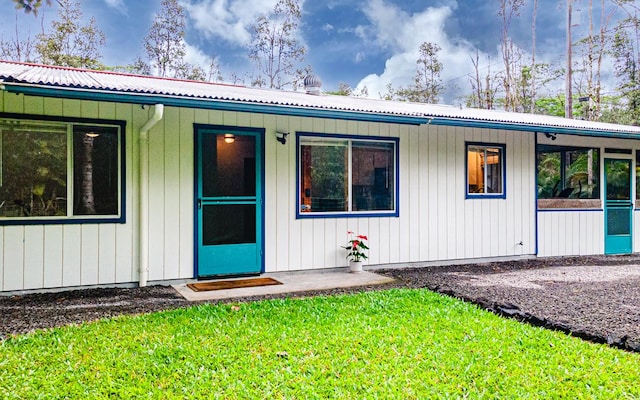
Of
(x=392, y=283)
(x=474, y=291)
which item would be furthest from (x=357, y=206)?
(x=474, y=291)

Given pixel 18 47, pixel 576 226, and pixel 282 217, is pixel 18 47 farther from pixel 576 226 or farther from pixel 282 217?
pixel 576 226

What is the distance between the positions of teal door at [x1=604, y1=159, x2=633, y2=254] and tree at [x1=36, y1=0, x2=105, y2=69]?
14969 mm

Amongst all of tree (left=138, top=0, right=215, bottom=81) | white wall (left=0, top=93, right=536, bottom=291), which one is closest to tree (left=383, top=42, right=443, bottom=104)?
tree (left=138, top=0, right=215, bottom=81)

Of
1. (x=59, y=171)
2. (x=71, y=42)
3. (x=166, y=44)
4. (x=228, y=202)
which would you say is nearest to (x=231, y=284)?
(x=228, y=202)

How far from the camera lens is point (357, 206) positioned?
270 inches

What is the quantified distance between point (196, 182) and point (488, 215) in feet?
15.5

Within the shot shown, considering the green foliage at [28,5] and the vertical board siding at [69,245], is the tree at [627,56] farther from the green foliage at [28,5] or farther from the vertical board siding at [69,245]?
the green foliage at [28,5]

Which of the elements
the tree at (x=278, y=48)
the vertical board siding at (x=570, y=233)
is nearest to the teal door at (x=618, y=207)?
the vertical board siding at (x=570, y=233)

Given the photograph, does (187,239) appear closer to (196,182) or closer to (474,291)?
(196,182)

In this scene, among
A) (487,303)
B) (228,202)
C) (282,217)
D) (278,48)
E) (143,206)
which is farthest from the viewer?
(278,48)

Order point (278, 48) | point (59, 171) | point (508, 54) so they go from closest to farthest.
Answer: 1. point (59, 171)
2. point (278, 48)
3. point (508, 54)

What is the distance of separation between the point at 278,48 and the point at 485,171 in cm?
1220

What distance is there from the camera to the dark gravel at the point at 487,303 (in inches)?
155

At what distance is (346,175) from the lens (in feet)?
22.3
